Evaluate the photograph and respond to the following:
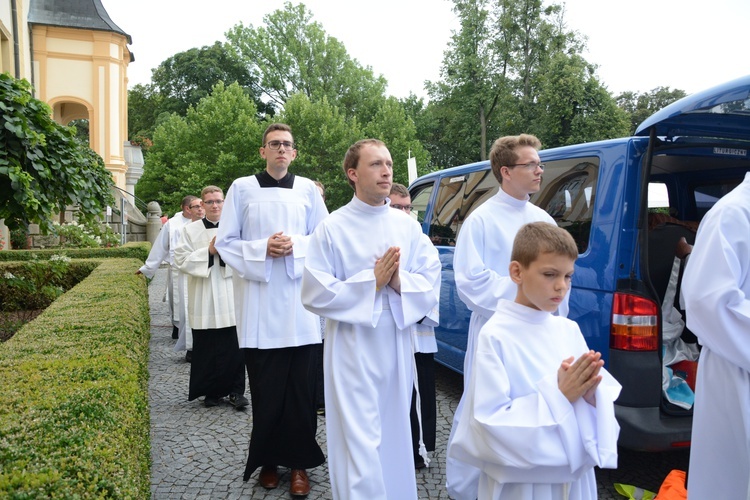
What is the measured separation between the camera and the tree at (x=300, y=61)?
47.1 m

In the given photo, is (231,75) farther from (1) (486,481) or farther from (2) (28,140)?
(1) (486,481)

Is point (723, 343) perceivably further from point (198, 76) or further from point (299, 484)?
point (198, 76)

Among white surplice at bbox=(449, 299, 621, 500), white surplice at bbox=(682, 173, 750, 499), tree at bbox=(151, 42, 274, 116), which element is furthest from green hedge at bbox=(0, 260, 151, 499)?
tree at bbox=(151, 42, 274, 116)

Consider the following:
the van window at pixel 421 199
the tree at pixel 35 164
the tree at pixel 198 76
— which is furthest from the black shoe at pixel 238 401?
the tree at pixel 198 76

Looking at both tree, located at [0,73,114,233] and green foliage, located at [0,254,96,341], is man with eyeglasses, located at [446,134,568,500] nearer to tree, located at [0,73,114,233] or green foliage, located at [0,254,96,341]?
tree, located at [0,73,114,233]

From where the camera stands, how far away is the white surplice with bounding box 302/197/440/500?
3.30m

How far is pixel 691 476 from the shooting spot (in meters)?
2.72

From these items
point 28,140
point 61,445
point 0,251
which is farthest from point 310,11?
point 61,445

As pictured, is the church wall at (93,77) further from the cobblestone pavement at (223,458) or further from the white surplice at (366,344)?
the white surplice at (366,344)

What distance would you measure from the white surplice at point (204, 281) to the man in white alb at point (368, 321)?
308 cm

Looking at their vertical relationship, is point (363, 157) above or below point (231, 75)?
below

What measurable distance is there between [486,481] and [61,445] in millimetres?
1689

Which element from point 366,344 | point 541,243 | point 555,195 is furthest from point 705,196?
point 541,243

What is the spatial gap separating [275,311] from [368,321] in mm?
1252
